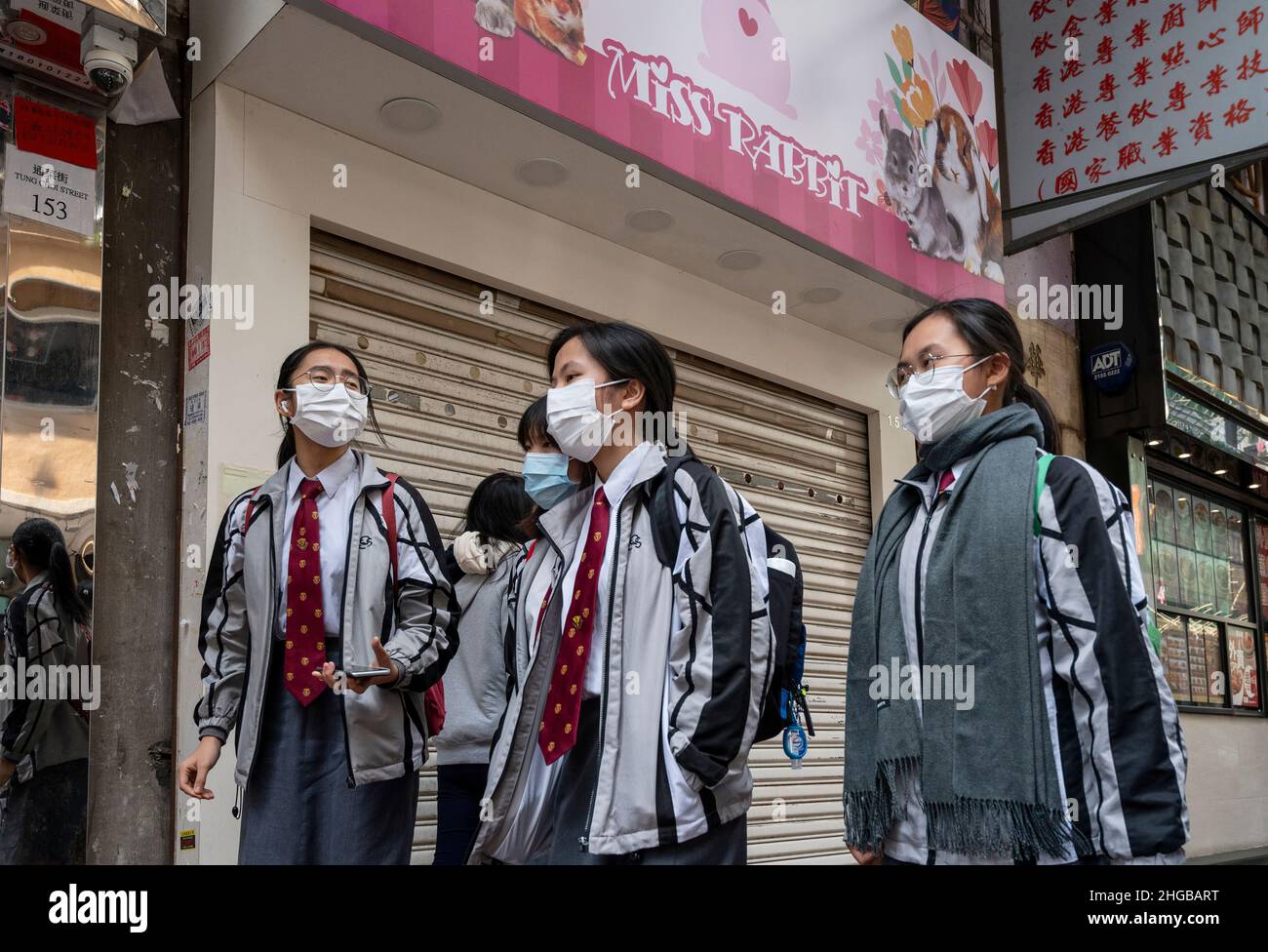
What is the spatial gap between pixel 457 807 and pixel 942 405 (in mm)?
2421

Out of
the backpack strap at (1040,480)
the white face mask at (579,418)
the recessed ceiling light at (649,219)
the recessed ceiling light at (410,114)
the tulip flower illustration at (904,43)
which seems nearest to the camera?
the backpack strap at (1040,480)

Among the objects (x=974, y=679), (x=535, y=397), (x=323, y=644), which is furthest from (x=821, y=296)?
(x=974, y=679)

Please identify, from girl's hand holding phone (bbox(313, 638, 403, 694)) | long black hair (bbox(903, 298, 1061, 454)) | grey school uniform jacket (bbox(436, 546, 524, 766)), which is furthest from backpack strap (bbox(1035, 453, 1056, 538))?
grey school uniform jacket (bbox(436, 546, 524, 766))

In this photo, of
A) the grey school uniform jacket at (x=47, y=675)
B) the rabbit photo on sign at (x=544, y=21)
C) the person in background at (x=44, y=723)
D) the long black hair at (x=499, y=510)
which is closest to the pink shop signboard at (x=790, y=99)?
the rabbit photo on sign at (x=544, y=21)

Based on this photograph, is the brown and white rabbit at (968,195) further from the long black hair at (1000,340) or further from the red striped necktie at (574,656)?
the red striped necktie at (574,656)

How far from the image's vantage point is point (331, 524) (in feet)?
11.3

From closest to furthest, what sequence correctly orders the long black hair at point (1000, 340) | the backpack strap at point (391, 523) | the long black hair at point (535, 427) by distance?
the long black hair at point (1000, 340) < the backpack strap at point (391, 523) < the long black hair at point (535, 427)

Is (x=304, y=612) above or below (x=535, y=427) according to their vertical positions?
below

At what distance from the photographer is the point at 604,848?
8.68ft

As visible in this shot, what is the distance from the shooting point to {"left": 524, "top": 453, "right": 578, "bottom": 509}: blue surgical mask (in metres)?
3.73

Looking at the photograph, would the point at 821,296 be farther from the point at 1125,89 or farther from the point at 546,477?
the point at 546,477

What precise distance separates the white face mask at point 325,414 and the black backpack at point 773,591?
3.42 ft

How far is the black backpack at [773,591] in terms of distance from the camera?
2.94m
